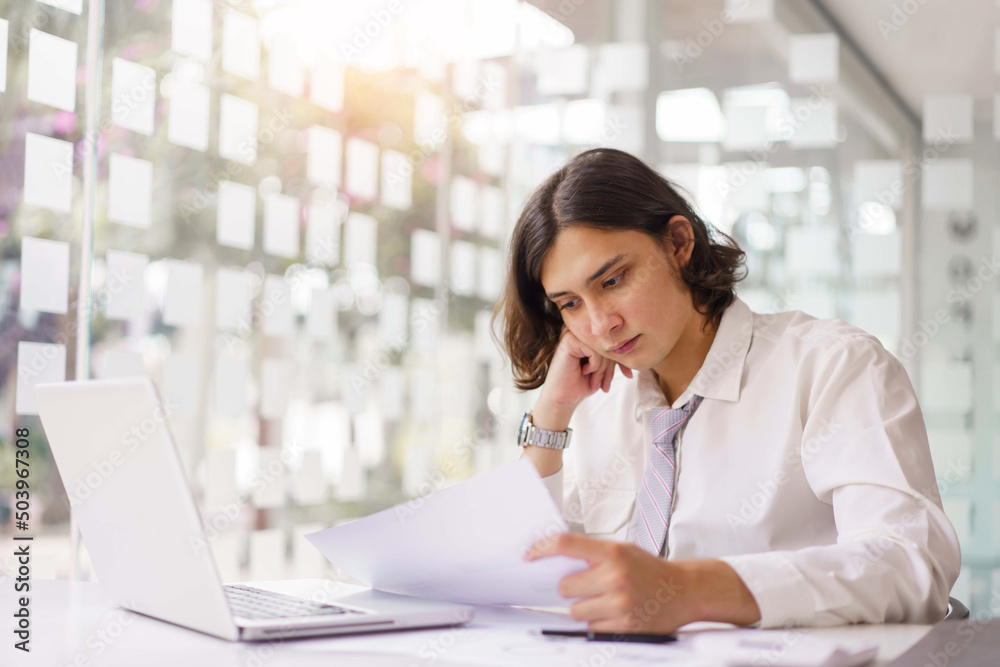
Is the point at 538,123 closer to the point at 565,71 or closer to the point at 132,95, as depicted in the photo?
the point at 565,71

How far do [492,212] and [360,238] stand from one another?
0.78 meters

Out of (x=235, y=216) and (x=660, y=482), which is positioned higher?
(x=235, y=216)

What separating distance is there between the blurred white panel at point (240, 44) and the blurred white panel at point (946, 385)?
94.2 inches

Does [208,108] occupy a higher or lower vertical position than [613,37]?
lower

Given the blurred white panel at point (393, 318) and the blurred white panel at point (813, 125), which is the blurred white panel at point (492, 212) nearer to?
the blurred white panel at point (393, 318)

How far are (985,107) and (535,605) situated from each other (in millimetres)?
2643

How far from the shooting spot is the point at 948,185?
2938mm

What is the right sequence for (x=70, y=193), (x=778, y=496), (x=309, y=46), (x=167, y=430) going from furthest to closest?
(x=309, y=46) < (x=70, y=193) < (x=778, y=496) < (x=167, y=430)

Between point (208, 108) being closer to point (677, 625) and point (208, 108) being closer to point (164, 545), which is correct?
point (164, 545)

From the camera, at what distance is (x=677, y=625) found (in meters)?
0.88

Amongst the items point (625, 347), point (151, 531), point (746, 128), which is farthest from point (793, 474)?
point (746, 128)

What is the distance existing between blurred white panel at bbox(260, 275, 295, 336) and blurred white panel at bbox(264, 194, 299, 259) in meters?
0.09

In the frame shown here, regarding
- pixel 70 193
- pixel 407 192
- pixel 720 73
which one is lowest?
pixel 70 193

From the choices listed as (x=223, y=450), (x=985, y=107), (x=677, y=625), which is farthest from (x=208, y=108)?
(x=985, y=107)
